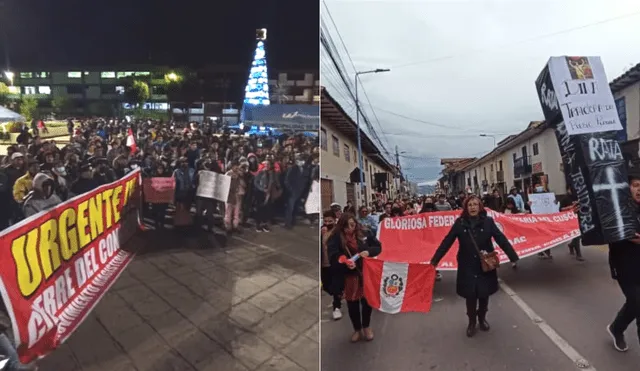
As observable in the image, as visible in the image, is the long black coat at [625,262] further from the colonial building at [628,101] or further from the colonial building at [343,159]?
Answer: the colonial building at [343,159]

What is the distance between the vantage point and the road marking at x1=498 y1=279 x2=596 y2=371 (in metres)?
1.50

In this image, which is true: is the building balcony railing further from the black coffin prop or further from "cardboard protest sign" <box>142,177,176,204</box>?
"cardboard protest sign" <box>142,177,176,204</box>

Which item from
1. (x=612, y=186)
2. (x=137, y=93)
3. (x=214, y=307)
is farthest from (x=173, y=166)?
(x=612, y=186)

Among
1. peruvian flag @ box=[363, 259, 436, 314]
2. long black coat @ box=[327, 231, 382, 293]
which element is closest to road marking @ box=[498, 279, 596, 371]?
peruvian flag @ box=[363, 259, 436, 314]

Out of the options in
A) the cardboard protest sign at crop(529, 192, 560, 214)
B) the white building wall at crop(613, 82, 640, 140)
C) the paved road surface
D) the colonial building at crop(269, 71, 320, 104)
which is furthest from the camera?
the cardboard protest sign at crop(529, 192, 560, 214)

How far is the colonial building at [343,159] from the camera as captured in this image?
1.31 metres

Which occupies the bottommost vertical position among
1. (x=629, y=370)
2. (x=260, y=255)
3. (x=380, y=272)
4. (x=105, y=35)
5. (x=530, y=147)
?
(x=629, y=370)

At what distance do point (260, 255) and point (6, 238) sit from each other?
627mm

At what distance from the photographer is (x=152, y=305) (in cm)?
126

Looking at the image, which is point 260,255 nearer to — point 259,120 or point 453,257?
point 259,120

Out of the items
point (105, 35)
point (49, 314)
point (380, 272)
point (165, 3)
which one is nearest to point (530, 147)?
point (380, 272)

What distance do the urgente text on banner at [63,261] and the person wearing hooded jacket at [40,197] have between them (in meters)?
0.02

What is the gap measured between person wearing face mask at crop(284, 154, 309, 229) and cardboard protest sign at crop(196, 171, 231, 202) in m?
0.17

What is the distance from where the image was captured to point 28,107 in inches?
44.9
